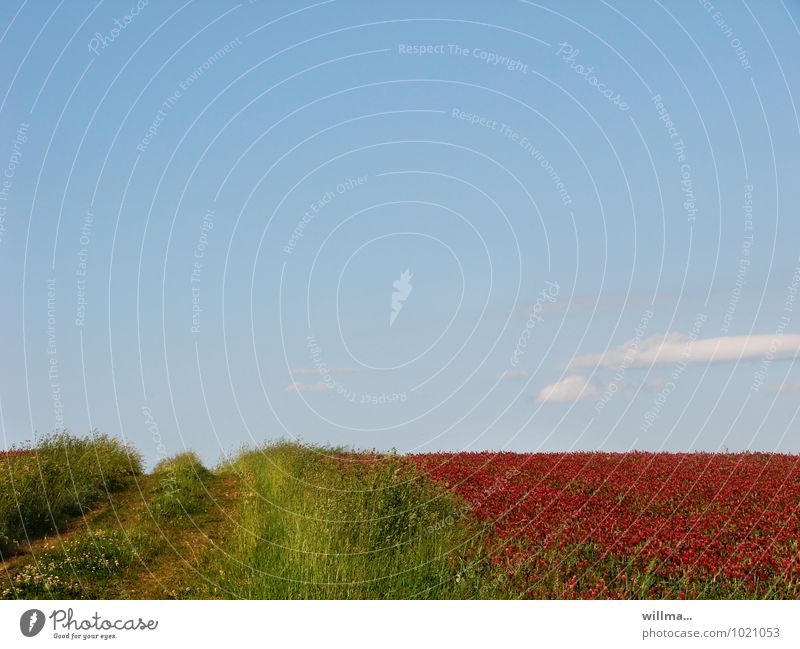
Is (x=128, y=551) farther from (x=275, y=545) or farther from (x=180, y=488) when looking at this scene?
(x=180, y=488)

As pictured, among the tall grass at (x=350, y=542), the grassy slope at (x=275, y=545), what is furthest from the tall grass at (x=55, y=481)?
the tall grass at (x=350, y=542)

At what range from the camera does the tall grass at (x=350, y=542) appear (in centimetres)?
977

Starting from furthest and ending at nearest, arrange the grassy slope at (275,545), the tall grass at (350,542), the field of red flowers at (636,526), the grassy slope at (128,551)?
the grassy slope at (128,551) → the grassy slope at (275,545) → the tall grass at (350,542) → the field of red flowers at (636,526)

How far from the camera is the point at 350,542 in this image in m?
11.5

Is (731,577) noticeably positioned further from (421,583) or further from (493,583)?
(421,583)

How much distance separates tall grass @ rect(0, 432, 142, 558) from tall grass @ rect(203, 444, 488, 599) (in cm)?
339

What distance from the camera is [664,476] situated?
16031 millimetres

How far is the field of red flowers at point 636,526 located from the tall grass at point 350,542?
0.59 metres

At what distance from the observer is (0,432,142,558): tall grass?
14031 mm

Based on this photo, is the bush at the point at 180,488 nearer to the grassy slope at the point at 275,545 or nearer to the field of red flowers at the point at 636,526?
the grassy slope at the point at 275,545

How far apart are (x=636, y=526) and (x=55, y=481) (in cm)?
1142

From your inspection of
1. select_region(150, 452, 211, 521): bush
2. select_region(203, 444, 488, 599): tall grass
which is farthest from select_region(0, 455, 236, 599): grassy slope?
select_region(203, 444, 488, 599): tall grass

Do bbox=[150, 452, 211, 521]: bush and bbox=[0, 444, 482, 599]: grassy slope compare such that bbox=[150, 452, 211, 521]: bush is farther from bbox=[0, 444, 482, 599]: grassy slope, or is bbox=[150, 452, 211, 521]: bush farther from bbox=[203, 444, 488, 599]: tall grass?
bbox=[203, 444, 488, 599]: tall grass
